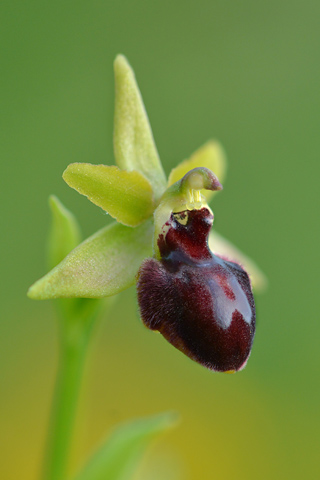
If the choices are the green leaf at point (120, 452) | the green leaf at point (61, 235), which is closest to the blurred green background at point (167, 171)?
the green leaf at point (120, 452)

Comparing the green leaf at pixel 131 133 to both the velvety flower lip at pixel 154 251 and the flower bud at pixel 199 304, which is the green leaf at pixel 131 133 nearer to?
the velvety flower lip at pixel 154 251

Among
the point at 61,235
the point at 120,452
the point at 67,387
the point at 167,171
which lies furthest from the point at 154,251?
the point at 167,171

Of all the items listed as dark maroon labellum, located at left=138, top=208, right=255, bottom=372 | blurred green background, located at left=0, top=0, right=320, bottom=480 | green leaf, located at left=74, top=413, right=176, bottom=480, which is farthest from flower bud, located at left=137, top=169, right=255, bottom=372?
blurred green background, located at left=0, top=0, right=320, bottom=480

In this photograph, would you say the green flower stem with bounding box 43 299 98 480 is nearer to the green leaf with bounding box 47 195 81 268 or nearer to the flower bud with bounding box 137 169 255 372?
the green leaf with bounding box 47 195 81 268

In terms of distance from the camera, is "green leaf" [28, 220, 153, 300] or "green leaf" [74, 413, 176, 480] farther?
"green leaf" [74, 413, 176, 480]

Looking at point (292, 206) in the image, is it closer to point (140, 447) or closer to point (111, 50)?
point (111, 50)

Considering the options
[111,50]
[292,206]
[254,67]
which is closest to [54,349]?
[292,206]

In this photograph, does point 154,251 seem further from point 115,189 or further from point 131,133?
point 131,133
